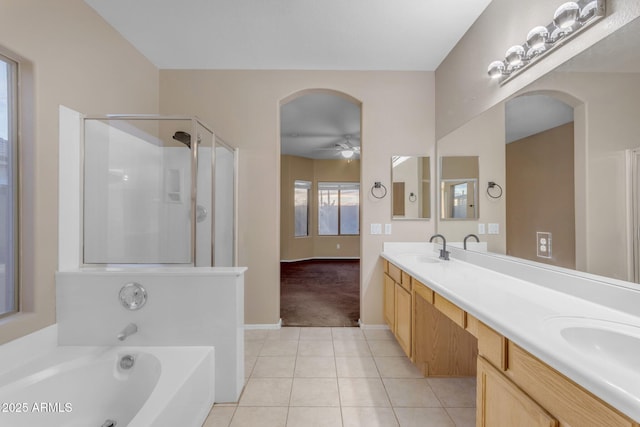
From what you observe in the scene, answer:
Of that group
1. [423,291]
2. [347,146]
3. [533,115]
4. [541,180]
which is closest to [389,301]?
[423,291]

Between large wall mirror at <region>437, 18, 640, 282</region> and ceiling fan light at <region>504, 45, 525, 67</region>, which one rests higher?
ceiling fan light at <region>504, 45, 525, 67</region>

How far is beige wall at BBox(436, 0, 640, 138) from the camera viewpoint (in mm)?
1175

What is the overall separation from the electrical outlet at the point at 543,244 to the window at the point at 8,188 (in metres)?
2.93

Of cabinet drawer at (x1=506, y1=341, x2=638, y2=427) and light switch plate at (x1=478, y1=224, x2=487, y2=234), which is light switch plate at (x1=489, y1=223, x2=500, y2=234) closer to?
light switch plate at (x1=478, y1=224, x2=487, y2=234)

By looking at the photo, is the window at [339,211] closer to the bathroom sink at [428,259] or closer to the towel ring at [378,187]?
the towel ring at [378,187]

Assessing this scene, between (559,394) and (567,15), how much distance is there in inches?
62.2

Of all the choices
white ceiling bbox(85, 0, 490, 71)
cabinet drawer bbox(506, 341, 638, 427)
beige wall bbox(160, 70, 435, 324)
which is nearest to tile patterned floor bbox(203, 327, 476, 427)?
beige wall bbox(160, 70, 435, 324)

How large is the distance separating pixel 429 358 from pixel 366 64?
8.79 ft

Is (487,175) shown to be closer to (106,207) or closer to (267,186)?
(267,186)

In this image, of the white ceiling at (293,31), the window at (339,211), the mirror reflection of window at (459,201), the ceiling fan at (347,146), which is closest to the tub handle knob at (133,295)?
the white ceiling at (293,31)

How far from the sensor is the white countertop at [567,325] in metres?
0.65

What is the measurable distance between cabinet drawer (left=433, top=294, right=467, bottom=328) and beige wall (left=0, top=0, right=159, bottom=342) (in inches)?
91.0

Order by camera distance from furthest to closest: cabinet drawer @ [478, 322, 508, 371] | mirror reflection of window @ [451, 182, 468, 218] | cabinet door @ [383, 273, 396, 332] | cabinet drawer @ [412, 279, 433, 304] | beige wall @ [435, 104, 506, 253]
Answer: cabinet door @ [383, 273, 396, 332], mirror reflection of window @ [451, 182, 468, 218], beige wall @ [435, 104, 506, 253], cabinet drawer @ [412, 279, 433, 304], cabinet drawer @ [478, 322, 508, 371]

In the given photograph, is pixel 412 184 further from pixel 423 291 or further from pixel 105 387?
pixel 105 387
